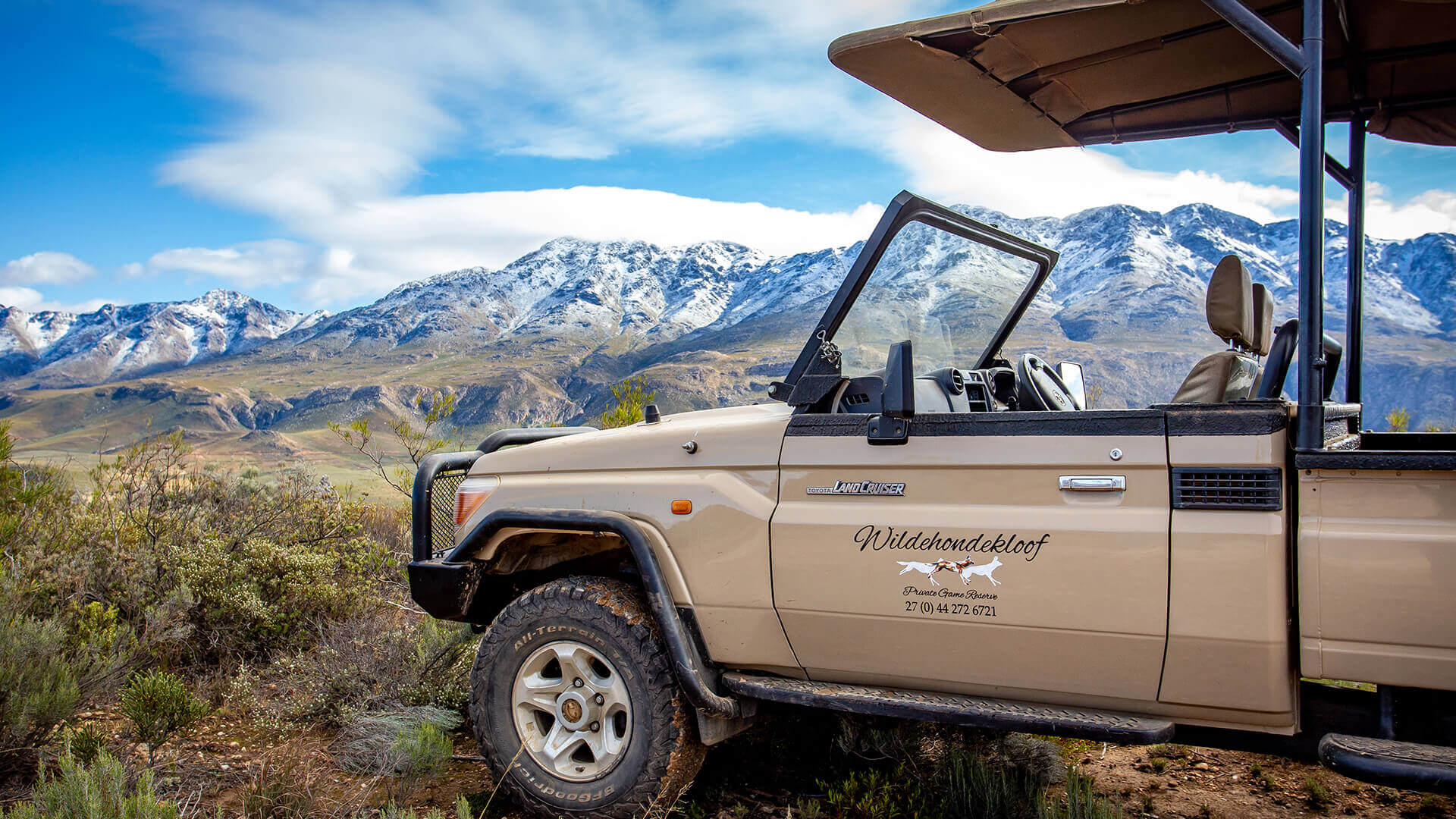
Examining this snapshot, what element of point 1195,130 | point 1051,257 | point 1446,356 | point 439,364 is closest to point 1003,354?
point 1051,257

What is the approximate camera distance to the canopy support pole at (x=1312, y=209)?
2625 mm

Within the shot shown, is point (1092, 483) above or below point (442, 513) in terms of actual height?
above

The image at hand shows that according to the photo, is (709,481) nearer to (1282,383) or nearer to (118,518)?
(1282,383)

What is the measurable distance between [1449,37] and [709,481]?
11.2ft

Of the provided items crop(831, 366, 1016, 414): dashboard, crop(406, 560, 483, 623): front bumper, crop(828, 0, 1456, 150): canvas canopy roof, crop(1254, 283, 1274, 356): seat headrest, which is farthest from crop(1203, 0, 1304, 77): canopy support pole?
crop(406, 560, 483, 623): front bumper

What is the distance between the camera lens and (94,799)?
3.04 metres

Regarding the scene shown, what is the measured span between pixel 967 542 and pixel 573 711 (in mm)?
1747

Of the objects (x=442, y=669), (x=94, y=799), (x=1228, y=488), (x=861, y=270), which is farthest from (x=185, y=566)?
(x=1228, y=488)

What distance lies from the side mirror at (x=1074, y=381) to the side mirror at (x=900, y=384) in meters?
1.86

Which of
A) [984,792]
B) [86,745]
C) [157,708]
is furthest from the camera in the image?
[157,708]

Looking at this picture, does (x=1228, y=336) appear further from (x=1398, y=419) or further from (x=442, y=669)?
(x=1398, y=419)

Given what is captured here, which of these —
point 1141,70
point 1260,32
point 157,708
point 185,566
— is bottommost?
point 157,708

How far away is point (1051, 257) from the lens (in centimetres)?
464

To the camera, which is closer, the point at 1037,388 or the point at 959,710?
the point at 959,710
